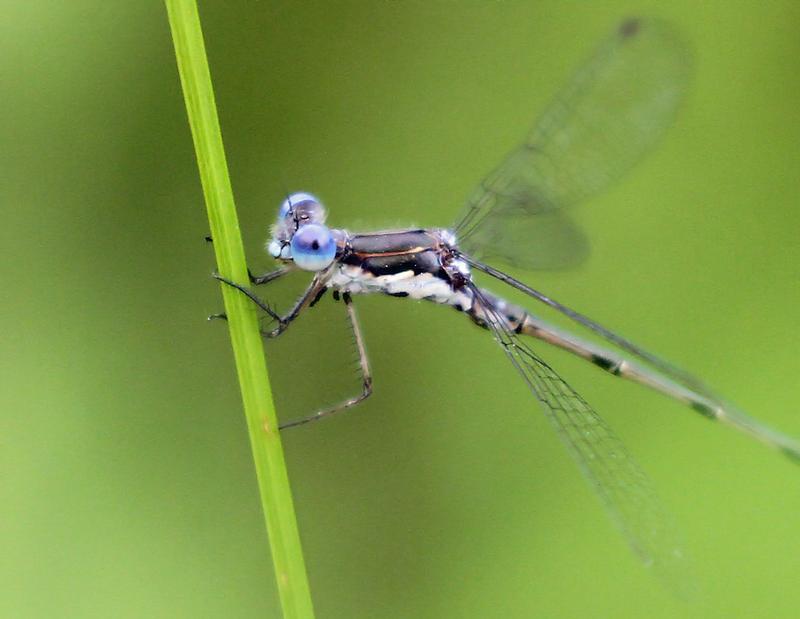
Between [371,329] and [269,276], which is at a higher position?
[371,329]

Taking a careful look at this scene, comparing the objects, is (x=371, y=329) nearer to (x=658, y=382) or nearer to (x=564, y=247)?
(x=564, y=247)

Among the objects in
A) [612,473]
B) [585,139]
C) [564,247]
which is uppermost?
[585,139]

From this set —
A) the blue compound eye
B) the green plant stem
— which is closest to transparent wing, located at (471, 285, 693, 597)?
the blue compound eye

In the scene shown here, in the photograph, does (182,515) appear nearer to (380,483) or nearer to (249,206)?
(380,483)

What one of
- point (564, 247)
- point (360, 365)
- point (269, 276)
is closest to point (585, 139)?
point (564, 247)

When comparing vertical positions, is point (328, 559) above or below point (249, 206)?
below

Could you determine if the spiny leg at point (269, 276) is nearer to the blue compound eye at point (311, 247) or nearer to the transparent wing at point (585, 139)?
the blue compound eye at point (311, 247)

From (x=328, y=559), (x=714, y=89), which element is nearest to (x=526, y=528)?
(x=328, y=559)

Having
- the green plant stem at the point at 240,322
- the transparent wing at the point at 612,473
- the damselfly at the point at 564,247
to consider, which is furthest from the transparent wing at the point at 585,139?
the green plant stem at the point at 240,322
